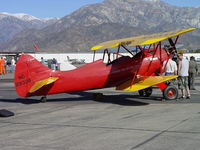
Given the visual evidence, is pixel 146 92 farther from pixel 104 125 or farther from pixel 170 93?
pixel 104 125

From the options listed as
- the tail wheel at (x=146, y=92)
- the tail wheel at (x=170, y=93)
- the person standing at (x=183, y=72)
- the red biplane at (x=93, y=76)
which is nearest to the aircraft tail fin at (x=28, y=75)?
the red biplane at (x=93, y=76)

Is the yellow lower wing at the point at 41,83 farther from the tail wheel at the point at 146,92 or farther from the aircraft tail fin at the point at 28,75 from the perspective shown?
the tail wheel at the point at 146,92

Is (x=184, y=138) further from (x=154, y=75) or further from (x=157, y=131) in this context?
(x=154, y=75)

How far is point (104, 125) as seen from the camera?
8469 millimetres

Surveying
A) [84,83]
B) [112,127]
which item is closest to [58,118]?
[112,127]

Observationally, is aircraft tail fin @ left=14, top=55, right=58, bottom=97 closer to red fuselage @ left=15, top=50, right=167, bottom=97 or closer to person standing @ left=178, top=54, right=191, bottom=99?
red fuselage @ left=15, top=50, right=167, bottom=97

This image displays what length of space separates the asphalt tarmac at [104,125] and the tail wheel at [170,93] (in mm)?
405

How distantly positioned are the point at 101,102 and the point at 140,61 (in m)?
2.22

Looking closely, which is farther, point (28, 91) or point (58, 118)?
point (28, 91)

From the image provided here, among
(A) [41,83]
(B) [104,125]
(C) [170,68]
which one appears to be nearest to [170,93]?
(C) [170,68]

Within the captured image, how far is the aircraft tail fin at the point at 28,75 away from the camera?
12.5 m

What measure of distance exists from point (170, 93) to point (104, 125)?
501cm

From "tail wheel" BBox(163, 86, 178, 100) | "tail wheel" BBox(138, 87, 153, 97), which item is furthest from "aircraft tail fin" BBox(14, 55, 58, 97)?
"tail wheel" BBox(163, 86, 178, 100)

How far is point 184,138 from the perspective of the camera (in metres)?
6.80
